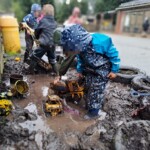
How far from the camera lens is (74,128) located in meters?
3.50

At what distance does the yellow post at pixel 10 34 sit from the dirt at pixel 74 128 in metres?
4.61

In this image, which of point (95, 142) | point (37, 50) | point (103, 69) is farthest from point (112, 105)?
point (37, 50)

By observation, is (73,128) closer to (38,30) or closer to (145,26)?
(38,30)

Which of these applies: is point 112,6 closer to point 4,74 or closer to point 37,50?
point 37,50

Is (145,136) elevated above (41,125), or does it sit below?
above

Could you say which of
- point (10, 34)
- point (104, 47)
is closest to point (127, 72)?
point (104, 47)

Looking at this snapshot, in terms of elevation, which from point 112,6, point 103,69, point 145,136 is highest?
point 112,6

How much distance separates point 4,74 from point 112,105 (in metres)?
2.98

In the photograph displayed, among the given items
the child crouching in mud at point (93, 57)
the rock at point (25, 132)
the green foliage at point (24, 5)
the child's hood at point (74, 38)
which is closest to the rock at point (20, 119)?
the rock at point (25, 132)

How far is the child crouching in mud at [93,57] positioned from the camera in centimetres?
351

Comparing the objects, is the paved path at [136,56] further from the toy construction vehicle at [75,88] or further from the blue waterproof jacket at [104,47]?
the blue waterproof jacket at [104,47]

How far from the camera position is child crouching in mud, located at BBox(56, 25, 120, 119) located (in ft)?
11.5

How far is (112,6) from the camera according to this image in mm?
4219

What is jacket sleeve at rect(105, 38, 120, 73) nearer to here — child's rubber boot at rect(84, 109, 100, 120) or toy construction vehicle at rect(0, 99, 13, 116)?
child's rubber boot at rect(84, 109, 100, 120)
